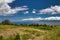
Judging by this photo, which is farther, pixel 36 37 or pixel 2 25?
pixel 2 25

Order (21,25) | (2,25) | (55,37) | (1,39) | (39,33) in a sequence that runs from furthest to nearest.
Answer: (21,25)
(2,25)
(39,33)
(1,39)
(55,37)

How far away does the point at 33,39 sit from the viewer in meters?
9.95

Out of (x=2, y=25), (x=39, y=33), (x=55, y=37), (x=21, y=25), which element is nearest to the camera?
(x=55, y=37)

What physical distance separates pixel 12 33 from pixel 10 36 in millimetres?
363

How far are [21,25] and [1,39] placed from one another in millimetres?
3611

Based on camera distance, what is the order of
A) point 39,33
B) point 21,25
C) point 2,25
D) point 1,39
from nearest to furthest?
point 1,39 < point 39,33 < point 2,25 < point 21,25

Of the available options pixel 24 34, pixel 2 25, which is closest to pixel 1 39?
pixel 24 34

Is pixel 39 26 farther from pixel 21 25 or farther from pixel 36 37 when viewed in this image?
pixel 36 37

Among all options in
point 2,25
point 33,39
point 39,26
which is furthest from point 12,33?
point 39,26

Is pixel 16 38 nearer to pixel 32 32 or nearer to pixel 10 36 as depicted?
pixel 10 36

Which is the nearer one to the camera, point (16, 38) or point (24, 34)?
point (16, 38)

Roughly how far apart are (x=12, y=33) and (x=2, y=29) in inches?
46.2

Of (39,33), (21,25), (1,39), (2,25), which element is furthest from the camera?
(21,25)

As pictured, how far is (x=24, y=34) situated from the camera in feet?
33.6
